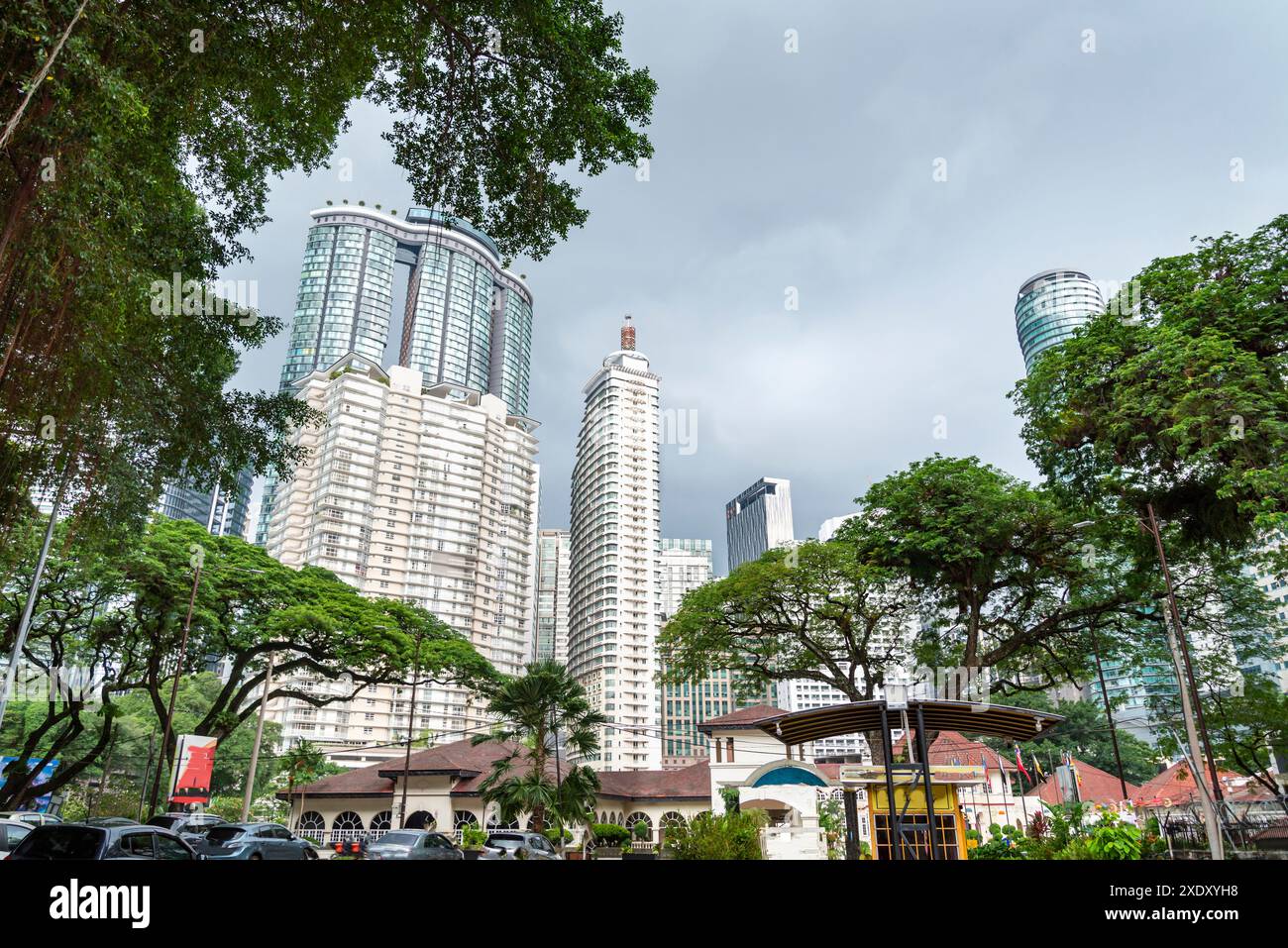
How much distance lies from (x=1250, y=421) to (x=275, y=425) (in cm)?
1930

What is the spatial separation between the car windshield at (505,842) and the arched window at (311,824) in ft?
64.7

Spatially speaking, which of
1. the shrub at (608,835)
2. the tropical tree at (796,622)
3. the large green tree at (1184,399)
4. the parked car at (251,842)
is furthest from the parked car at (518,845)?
the large green tree at (1184,399)

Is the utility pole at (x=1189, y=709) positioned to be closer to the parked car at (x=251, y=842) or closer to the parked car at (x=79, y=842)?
the parked car at (x=251, y=842)

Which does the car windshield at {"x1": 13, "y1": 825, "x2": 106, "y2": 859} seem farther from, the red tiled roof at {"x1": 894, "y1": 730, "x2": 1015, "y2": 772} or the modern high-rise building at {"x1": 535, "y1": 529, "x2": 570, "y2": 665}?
the modern high-rise building at {"x1": 535, "y1": 529, "x2": 570, "y2": 665}

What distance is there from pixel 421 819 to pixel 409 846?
2308 cm

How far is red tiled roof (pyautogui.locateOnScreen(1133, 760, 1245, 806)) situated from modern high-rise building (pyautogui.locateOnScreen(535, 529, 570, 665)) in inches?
4569

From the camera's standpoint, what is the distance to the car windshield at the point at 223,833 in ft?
49.9

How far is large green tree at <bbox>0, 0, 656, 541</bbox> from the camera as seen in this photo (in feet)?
21.6

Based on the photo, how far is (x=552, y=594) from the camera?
154 metres

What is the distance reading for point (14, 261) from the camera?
6750 millimetres

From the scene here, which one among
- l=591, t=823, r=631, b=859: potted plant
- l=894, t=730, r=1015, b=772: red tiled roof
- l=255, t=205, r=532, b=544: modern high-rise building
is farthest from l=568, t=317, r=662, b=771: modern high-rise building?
l=894, t=730, r=1015, b=772: red tiled roof
